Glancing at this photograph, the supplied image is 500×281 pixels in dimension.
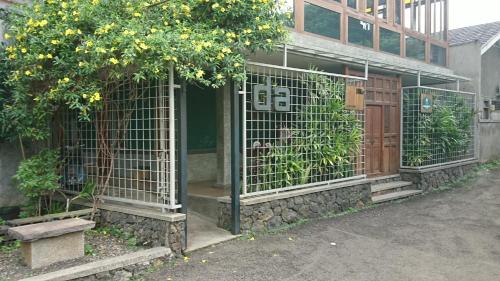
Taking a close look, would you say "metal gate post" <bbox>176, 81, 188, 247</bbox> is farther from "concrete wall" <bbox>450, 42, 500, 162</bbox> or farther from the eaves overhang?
"concrete wall" <bbox>450, 42, 500, 162</bbox>

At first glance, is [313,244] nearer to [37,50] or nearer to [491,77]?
[37,50]

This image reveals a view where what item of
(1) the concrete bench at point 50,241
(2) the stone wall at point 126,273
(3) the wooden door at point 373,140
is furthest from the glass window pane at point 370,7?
(1) the concrete bench at point 50,241

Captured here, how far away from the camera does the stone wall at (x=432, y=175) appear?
33.1 feet

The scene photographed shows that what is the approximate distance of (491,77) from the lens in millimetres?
14844

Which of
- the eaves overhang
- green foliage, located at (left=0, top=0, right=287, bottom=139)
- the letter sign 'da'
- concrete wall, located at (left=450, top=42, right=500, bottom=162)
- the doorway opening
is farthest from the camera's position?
concrete wall, located at (left=450, top=42, right=500, bottom=162)

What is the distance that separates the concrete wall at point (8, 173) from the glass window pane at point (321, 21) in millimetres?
5972

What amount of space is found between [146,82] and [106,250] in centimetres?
219

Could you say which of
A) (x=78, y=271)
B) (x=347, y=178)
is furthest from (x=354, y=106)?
(x=78, y=271)

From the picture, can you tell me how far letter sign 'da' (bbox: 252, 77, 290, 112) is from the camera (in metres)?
6.19

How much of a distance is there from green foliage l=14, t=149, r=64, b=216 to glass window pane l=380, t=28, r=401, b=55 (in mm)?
8563

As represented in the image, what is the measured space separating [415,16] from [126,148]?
10.0 meters

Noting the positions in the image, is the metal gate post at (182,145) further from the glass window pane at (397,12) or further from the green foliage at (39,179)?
the glass window pane at (397,12)

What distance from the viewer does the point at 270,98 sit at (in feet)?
21.0

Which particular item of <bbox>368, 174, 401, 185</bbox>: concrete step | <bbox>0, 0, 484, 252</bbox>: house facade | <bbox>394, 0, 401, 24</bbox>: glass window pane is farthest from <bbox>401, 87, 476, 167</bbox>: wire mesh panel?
<bbox>394, 0, 401, 24</bbox>: glass window pane
